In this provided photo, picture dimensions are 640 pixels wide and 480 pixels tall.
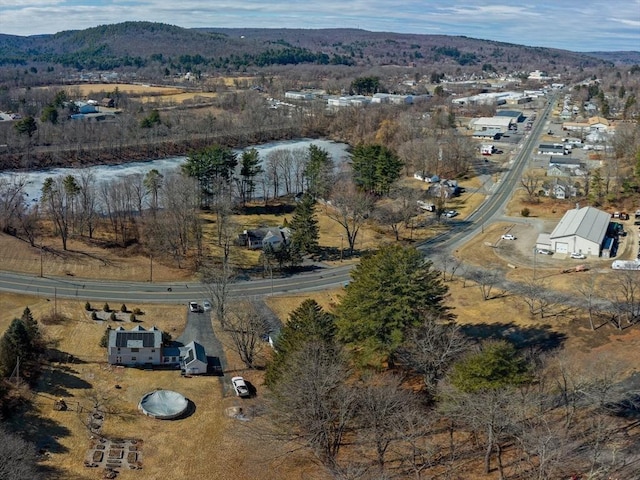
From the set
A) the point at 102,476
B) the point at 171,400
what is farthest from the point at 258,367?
the point at 102,476

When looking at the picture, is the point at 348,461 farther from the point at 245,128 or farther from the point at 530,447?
the point at 245,128

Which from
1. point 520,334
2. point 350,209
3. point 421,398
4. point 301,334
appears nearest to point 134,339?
point 301,334

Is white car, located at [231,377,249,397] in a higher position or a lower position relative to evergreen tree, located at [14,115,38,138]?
lower

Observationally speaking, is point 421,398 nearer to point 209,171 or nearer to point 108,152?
point 209,171

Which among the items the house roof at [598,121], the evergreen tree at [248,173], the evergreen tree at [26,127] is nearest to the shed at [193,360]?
the evergreen tree at [248,173]

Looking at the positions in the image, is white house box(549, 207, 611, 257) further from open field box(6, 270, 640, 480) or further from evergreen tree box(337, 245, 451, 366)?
evergreen tree box(337, 245, 451, 366)

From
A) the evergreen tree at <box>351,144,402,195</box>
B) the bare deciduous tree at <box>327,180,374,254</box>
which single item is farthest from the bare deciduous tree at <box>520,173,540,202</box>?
the bare deciduous tree at <box>327,180,374,254</box>

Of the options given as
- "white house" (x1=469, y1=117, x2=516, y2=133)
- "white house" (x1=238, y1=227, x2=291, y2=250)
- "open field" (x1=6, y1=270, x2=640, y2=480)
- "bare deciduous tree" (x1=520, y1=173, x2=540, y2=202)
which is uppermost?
"white house" (x1=469, y1=117, x2=516, y2=133)
